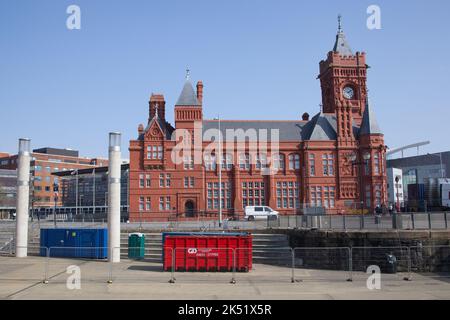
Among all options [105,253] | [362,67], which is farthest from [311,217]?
[362,67]

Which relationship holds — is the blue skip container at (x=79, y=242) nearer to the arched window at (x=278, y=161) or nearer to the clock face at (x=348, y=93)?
the arched window at (x=278, y=161)

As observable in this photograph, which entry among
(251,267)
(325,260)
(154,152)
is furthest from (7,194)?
(325,260)

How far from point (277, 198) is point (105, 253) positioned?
35349 millimetres

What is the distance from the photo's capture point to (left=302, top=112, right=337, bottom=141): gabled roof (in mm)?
61156

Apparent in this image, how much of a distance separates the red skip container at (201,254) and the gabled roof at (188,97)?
38807mm

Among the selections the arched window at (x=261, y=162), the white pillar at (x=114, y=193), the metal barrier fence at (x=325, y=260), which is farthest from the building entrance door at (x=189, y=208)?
the metal barrier fence at (x=325, y=260)

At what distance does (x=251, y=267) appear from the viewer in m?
22.7

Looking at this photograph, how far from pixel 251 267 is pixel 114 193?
10.1m

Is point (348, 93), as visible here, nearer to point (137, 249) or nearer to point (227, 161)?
point (227, 161)

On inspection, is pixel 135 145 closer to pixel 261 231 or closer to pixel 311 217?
pixel 261 231

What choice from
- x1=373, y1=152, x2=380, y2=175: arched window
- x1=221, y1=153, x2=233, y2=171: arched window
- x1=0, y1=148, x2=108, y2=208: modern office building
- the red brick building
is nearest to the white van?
the red brick building

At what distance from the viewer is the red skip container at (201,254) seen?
2189cm

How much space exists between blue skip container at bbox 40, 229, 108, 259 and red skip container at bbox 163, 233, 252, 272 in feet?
22.3
